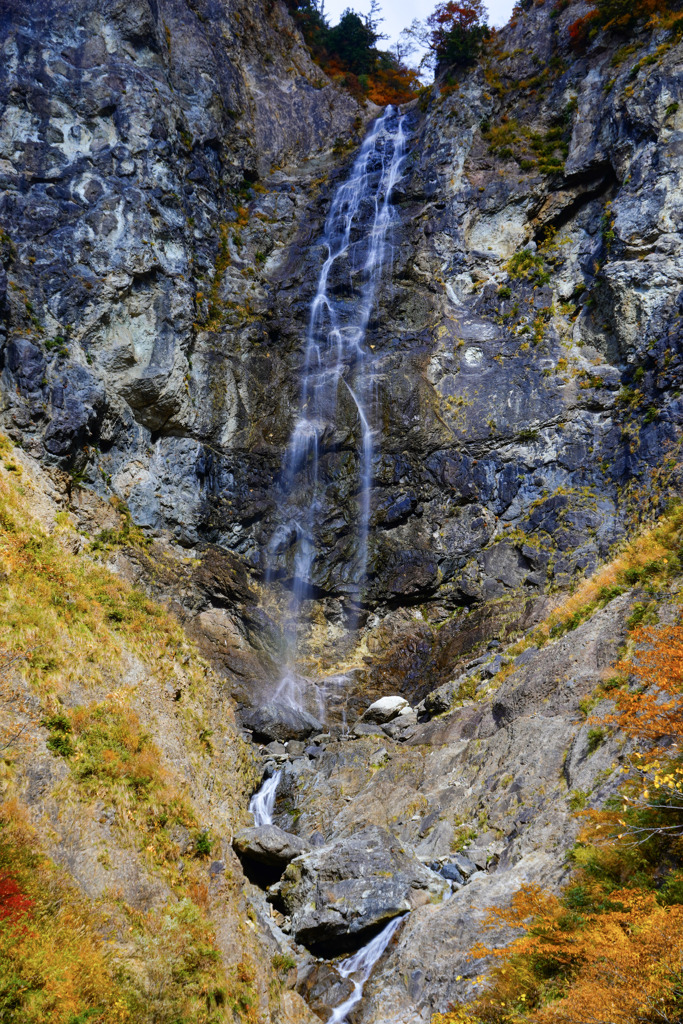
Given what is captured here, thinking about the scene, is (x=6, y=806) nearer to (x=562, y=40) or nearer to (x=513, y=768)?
(x=513, y=768)

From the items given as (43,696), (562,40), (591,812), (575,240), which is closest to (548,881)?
(591,812)

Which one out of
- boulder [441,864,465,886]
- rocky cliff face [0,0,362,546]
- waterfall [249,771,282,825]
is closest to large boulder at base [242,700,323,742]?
waterfall [249,771,282,825]

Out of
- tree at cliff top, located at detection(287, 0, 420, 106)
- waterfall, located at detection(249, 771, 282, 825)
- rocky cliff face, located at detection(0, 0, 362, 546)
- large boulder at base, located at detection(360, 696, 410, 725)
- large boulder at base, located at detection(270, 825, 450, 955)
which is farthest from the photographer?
tree at cliff top, located at detection(287, 0, 420, 106)

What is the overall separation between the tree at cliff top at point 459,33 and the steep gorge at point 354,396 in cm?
109

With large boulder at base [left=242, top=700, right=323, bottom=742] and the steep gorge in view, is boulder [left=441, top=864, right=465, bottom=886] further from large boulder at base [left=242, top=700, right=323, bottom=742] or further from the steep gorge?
large boulder at base [left=242, top=700, right=323, bottom=742]

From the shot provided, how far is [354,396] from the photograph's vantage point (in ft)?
92.0

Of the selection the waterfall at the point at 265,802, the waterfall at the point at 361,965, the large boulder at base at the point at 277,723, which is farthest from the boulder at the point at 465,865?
the large boulder at base at the point at 277,723

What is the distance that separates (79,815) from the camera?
1002cm

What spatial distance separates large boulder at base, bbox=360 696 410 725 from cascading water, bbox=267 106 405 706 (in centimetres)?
257

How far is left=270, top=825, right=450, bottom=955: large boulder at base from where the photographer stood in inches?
461

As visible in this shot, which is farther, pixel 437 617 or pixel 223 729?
pixel 437 617

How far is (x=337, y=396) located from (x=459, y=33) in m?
20.8

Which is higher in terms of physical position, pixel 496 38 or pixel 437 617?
pixel 496 38

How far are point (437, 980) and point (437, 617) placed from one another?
48.5 ft
